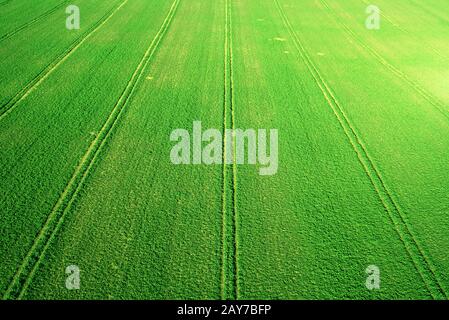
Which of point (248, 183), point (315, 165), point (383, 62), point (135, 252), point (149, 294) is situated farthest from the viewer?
point (383, 62)

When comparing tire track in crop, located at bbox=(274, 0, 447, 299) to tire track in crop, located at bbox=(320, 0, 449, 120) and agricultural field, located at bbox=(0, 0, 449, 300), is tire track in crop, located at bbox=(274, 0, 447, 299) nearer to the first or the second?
agricultural field, located at bbox=(0, 0, 449, 300)

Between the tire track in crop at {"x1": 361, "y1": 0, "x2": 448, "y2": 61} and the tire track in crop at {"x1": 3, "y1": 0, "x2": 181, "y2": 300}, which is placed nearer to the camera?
the tire track in crop at {"x1": 3, "y1": 0, "x2": 181, "y2": 300}

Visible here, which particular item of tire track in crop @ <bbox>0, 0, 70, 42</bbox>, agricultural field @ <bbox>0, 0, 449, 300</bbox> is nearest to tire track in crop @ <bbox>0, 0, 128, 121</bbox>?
agricultural field @ <bbox>0, 0, 449, 300</bbox>

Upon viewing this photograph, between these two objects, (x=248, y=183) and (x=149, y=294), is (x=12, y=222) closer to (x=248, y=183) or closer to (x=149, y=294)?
(x=149, y=294)

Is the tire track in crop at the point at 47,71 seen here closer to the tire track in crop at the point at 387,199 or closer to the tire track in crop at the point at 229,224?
the tire track in crop at the point at 229,224

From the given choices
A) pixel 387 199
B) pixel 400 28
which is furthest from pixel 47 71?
pixel 400 28

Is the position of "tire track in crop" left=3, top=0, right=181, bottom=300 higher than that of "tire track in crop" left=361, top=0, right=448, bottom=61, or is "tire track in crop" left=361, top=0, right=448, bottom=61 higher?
"tire track in crop" left=361, top=0, right=448, bottom=61

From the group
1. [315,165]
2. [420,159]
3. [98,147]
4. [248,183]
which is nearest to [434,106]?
[420,159]

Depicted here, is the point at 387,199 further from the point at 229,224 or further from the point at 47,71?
the point at 47,71
